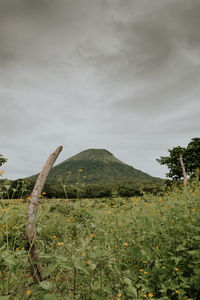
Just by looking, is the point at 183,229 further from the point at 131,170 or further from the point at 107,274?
the point at 131,170

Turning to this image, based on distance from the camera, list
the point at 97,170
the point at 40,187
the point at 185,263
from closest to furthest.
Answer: the point at 40,187 < the point at 185,263 < the point at 97,170

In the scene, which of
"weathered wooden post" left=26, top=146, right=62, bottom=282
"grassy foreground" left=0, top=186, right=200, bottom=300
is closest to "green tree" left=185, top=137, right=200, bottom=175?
"grassy foreground" left=0, top=186, right=200, bottom=300

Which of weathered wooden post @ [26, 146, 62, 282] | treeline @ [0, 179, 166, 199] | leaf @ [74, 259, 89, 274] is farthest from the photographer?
treeline @ [0, 179, 166, 199]

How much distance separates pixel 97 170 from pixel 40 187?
10807 centimetres

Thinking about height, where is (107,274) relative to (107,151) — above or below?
below

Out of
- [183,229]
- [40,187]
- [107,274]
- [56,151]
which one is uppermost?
[56,151]

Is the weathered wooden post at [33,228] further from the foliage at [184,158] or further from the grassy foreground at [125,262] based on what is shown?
the foliage at [184,158]

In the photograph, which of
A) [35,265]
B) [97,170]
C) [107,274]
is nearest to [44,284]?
[35,265]

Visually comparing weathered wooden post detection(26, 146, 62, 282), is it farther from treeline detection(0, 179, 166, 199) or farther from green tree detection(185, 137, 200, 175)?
green tree detection(185, 137, 200, 175)

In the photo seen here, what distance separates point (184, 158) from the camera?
76.8ft

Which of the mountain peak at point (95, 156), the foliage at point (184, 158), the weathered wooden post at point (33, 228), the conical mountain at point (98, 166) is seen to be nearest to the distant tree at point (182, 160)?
the foliage at point (184, 158)

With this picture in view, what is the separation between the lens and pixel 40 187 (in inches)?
63.3

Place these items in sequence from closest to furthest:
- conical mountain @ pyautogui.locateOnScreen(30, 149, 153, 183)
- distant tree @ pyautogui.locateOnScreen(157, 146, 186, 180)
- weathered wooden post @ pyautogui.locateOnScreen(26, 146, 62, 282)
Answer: weathered wooden post @ pyautogui.locateOnScreen(26, 146, 62, 282)
distant tree @ pyautogui.locateOnScreen(157, 146, 186, 180)
conical mountain @ pyautogui.locateOnScreen(30, 149, 153, 183)

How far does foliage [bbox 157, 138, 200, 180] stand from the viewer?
22156 mm
